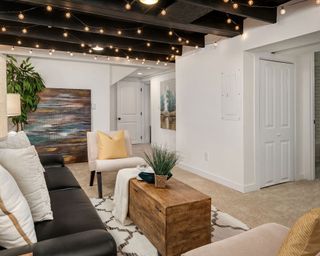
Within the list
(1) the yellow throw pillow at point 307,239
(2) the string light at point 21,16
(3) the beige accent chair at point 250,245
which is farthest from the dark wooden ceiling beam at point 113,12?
(1) the yellow throw pillow at point 307,239

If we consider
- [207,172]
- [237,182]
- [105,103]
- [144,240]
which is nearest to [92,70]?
[105,103]

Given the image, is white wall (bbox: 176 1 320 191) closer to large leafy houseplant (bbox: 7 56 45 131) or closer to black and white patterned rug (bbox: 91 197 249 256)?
black and white patterned rug (bbox: 91 197 249 256)

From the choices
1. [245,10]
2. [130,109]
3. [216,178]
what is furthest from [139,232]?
[130,109]

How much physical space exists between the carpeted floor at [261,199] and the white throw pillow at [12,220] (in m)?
2.13

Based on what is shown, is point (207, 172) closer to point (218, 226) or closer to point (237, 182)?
point (237, 182)

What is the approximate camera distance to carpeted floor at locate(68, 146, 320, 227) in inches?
109

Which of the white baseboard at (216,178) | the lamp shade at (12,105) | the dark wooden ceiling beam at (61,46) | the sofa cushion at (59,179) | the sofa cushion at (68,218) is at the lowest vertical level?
the white baseboard at (216,178)

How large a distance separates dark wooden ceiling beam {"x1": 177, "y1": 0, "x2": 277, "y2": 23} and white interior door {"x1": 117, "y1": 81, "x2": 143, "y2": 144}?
5.64 metres

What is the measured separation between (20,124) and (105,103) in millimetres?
1854

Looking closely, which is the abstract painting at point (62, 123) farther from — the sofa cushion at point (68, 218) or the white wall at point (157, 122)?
the sofa cushion at point (68, 218)

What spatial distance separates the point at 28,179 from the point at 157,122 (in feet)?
20.1

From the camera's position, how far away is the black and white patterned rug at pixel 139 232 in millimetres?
2095

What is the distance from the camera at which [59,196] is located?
6.92 feet

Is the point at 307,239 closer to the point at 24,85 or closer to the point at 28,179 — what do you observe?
the point at 28,179
